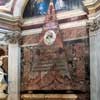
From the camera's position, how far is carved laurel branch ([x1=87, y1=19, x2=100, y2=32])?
9898 mm

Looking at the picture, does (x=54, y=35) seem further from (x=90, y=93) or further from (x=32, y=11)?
(x=90, y=93)

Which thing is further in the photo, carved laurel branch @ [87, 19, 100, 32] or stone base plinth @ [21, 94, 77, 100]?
stone base plinth @ [21, 94, 77, 100]

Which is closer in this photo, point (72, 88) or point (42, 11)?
point (72, 88)

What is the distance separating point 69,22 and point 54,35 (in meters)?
0.81

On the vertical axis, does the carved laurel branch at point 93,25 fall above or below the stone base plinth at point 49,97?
above

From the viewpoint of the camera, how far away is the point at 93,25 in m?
10.1

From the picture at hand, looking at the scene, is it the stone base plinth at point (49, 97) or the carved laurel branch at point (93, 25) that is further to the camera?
the stone base plinth at point (49, 97)

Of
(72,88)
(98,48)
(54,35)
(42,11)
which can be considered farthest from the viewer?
(42,11)

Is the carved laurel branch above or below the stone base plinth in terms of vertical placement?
above

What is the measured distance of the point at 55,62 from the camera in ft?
36.9

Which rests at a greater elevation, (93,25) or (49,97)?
(93,25)

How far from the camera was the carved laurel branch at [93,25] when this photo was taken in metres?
9.90

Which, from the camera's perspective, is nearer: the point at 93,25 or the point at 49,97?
the point at 93,25

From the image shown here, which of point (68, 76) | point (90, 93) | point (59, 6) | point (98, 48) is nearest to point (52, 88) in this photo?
point (68, 76)
